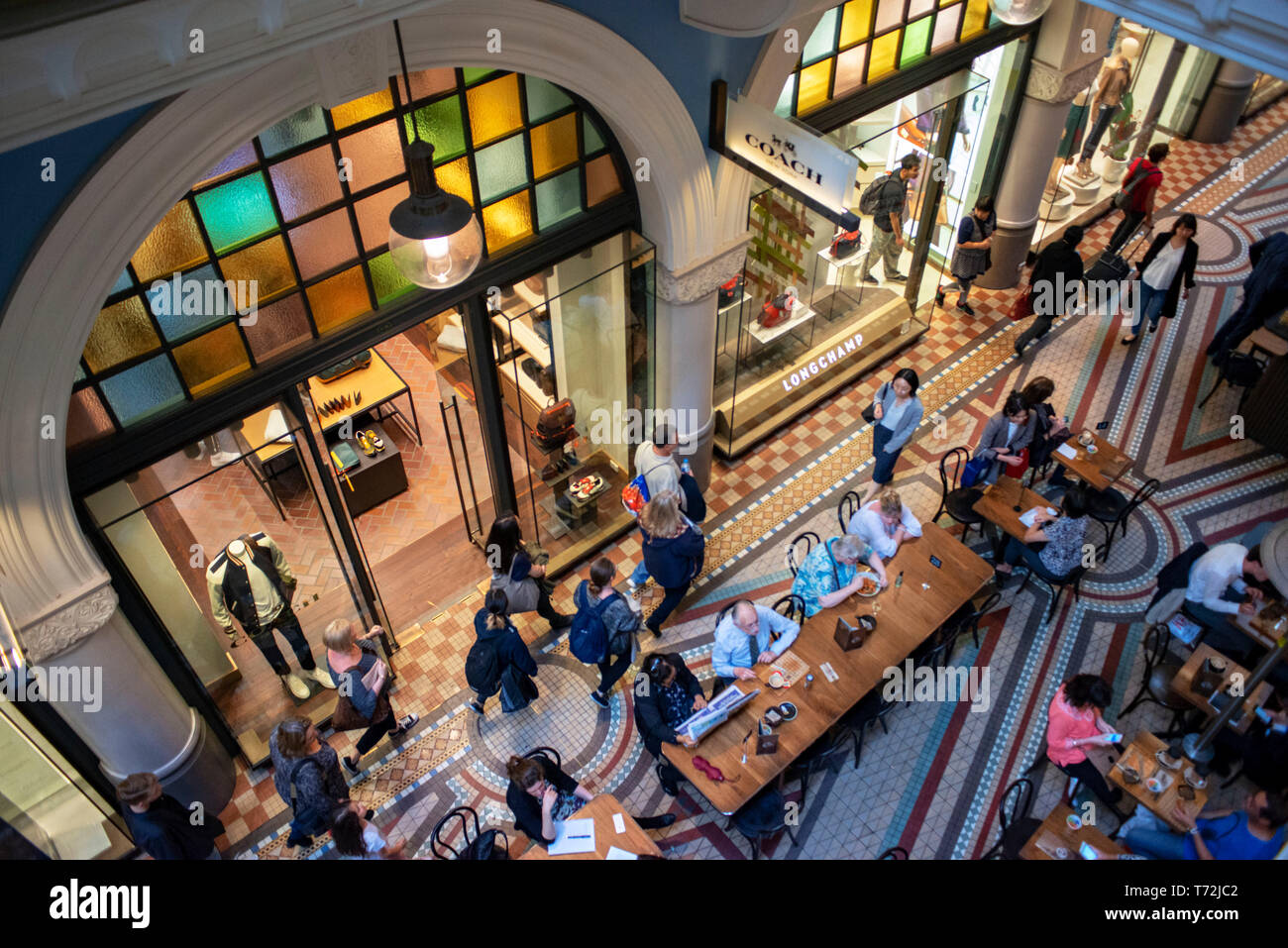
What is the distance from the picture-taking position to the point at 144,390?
5371mm

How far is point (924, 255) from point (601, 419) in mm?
4300

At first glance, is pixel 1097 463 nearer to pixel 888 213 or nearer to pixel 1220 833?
pixel 888 213

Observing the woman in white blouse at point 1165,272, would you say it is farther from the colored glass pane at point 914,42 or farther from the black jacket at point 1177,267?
the colored glass pane at point 914,42

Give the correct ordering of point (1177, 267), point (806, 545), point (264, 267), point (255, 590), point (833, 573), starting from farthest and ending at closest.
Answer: point (1177, 267)
point (806, 545)
point (833, 573)
point (255, 590)
point (264, 267)

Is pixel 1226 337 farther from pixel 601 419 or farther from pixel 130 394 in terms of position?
pixel 130 394

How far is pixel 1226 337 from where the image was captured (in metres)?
9.66

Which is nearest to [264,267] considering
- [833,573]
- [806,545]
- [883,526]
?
[833,573]

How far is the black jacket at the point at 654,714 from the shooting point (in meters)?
6.39

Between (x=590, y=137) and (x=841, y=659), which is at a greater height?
(x=590, y=137)

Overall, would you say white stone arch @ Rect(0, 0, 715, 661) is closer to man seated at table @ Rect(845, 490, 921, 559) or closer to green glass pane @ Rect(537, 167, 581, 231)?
green glass pane @ Rect(537, 167, 581, 231)

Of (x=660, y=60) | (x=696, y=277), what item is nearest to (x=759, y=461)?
(x=696, y=277)

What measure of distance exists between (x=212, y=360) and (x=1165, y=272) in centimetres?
889

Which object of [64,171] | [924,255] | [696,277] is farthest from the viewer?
[924,255]

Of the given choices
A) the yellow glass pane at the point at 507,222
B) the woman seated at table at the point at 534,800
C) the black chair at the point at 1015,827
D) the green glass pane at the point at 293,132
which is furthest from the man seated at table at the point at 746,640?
the green glass pane at the point at 293,132
